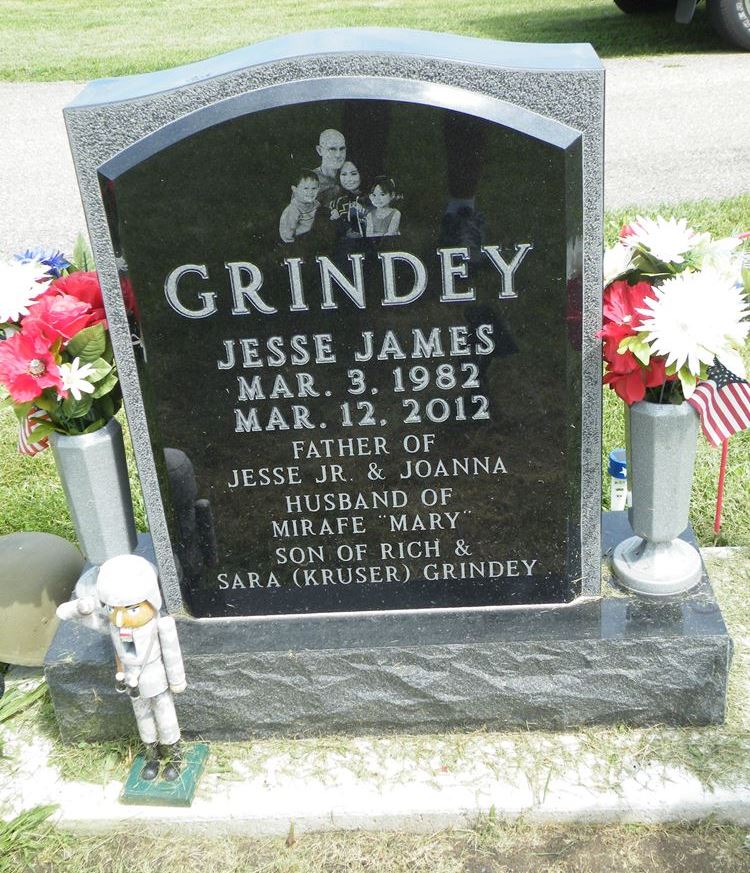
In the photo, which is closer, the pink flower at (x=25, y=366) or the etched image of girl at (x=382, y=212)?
the etched image of girl at (x=382, y=212)

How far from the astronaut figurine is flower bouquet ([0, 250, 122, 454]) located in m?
0.47

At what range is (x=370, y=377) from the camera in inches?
102

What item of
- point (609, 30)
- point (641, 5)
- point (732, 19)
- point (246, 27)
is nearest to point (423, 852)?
point (732, 19)

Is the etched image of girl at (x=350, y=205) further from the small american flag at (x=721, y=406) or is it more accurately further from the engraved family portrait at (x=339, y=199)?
the small american flag at (x=721, y=406)

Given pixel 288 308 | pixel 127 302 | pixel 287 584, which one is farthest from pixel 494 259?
pixel 287 584

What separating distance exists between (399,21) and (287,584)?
1204cm

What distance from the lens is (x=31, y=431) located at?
108 inches

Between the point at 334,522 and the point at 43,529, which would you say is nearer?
the point at 334,522

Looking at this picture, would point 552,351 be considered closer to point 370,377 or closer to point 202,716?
point 370,377

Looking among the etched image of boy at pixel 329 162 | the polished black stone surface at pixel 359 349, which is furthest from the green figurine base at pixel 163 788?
the etched image of boy at pixel 329 162

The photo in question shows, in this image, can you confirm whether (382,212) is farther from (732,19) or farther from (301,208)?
(732,19)

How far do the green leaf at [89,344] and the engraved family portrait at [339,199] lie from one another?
57 cm

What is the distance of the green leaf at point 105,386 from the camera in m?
2.67

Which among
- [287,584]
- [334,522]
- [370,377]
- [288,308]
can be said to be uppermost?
[288,308]
